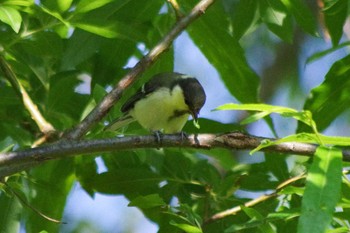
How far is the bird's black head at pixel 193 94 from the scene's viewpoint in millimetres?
4211

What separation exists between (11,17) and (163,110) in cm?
175

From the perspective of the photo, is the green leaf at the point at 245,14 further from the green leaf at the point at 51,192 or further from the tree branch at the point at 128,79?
the green leaf at the point at 51,192

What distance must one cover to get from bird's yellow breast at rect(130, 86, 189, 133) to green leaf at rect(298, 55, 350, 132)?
0.92 meters

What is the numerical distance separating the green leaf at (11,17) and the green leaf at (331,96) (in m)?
1.38

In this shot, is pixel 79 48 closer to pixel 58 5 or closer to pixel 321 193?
pixel 58 5

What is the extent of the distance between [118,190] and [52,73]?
693 millimetres

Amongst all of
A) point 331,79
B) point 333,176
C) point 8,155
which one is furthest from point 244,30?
point 333,176

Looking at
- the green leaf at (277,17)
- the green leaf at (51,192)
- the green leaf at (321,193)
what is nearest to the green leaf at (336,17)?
the green leaf at (277,17)

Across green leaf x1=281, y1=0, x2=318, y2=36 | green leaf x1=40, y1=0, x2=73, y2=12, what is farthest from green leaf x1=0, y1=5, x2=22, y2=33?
green leaf x1=281, y1=0, x2=318, y2=36

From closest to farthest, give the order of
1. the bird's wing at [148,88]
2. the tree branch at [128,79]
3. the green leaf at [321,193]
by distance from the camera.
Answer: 1. the green leaf at [321,193]
2. the tree branch at [128,79]
3. the bird's wing at [148,88]

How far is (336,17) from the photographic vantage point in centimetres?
339

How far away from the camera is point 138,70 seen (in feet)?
9.95

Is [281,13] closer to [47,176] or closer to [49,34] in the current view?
[49,34]

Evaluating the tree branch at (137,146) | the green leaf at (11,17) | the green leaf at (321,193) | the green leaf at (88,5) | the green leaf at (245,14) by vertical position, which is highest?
the green leaf at (245,14)
